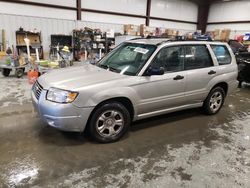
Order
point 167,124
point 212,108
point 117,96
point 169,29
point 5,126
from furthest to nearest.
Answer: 1. point 169,29
2. point 212,108
3. point 167,124
4. point 5,126
5. point 117,96

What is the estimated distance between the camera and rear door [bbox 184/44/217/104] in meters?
3.64

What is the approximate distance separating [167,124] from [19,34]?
8.29 metres

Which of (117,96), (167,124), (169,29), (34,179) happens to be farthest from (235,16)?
(34,179)

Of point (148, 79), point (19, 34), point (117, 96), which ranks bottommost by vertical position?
point (117, 96)

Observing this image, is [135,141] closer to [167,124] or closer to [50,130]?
[167,124]

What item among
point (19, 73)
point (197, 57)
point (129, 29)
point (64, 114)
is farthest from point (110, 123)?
point (129, 29)

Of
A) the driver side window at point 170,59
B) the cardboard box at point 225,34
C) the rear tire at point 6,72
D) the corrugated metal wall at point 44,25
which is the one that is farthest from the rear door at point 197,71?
the cardboard box at point 225,34

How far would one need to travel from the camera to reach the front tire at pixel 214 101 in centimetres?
412

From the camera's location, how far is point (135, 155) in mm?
2805

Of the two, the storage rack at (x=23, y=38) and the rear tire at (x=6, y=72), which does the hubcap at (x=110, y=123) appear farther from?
the storage rack at (x=23, y=38)

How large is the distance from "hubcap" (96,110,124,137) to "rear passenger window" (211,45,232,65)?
222 centimetres

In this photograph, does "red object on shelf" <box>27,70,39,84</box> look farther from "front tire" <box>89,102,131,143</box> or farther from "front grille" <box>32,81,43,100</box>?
"front tire" <box>89,102,131,143</box>

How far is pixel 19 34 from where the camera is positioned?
31.2 ft

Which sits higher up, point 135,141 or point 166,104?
point 166,104
